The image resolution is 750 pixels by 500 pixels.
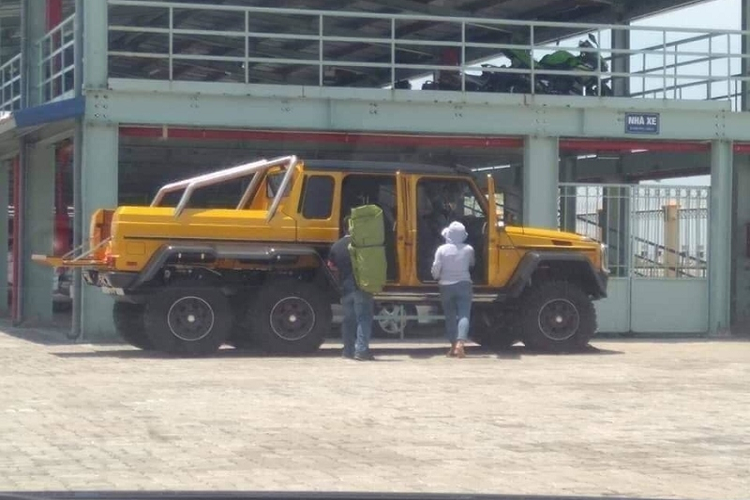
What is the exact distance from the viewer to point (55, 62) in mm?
20188

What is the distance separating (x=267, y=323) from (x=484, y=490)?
8.03m

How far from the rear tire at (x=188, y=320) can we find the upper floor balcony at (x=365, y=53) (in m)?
3.46

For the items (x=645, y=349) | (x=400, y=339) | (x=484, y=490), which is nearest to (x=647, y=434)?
(x=484, y=490)

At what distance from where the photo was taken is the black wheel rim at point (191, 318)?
585 inches

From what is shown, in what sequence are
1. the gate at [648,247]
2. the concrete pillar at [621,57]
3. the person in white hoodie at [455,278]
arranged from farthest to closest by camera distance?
the concrete pillar at [621,57] < the gate at [648,247] < the person in white hoodie at [455,278]

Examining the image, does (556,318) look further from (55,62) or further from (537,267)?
(55,62)

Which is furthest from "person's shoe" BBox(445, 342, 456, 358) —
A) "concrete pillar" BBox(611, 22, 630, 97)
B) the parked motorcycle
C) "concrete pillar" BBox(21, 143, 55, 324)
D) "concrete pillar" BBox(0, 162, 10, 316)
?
"concrete pillar" BBox(0, 162, 10, 316)

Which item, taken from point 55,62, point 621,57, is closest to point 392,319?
point 55,62

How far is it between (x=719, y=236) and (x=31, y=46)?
10715 mm

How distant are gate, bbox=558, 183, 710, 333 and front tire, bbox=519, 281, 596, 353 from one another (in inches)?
111

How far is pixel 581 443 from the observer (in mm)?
9062

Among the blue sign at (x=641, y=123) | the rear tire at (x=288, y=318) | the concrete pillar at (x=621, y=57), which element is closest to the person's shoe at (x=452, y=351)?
the rear tire at (x=288, y=318)

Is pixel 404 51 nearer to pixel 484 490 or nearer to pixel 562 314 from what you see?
pixel 562 314

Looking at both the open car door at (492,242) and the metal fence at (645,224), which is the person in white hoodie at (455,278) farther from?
the metal fence at (645,224)
